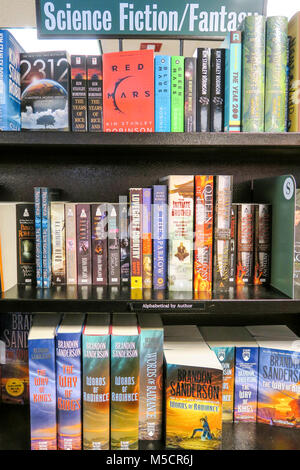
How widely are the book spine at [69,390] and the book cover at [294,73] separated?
878 mm

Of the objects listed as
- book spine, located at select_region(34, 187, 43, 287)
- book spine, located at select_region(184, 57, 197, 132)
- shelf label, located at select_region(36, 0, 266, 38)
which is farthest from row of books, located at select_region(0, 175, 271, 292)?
shelf label, located at select_region(36, 0, 266, 38)

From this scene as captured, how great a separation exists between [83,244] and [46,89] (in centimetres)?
48

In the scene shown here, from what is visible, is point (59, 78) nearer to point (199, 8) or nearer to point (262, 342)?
point (199, 8)

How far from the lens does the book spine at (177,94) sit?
3.30 ft

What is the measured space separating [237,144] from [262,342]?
0.65 metres

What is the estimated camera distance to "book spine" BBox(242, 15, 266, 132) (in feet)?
3.18

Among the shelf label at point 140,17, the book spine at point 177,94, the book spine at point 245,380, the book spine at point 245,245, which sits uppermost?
the shelf label at point 140,17

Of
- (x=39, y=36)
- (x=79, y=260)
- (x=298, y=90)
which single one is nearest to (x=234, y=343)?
(x=79, y=260)

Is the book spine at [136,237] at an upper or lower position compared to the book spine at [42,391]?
upper

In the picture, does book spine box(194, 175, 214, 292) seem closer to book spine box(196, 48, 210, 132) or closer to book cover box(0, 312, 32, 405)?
book spine box(196, 48, 210, 132)

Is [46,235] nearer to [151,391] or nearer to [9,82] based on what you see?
[9,82]

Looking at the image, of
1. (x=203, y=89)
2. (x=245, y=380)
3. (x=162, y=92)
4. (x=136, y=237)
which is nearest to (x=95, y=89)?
(x=162, y=92)

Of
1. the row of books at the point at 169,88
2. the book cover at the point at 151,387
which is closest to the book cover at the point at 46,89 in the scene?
the row of books at the point at 169,88

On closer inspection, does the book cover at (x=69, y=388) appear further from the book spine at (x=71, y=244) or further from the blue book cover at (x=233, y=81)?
the blue book cover at (x=233, y=81)
